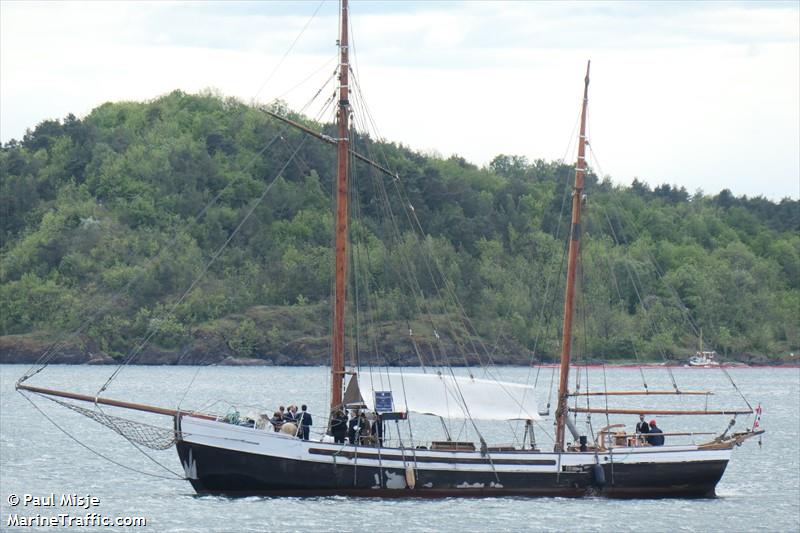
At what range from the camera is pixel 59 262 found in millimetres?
186875

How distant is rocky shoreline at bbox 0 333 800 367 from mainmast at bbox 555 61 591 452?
373 ft

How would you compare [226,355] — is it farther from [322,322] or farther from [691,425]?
[691,425]

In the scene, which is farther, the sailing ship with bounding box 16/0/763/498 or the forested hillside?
the forested hillside

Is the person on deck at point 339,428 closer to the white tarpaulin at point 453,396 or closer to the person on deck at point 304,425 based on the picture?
the person on deck at point 304,425

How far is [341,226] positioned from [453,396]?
21.1 ft

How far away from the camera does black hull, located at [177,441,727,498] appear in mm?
44969

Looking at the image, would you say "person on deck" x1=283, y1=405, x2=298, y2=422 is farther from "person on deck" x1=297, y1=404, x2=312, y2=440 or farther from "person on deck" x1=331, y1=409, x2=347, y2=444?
"person on deck" x1=331, y1=409, x2=347, y2=444

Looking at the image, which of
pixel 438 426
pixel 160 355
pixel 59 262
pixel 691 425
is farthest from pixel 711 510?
pixel 59 262

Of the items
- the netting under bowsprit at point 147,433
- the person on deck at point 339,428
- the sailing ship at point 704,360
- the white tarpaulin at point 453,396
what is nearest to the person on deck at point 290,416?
the person on deck at point 339,428

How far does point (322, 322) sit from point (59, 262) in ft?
114

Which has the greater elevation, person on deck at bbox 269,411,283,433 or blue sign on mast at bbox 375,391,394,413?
blue sign on mast at bbox 375,391,394,413

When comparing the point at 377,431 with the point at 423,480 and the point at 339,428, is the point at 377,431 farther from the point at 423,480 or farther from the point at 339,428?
the point at 423,480

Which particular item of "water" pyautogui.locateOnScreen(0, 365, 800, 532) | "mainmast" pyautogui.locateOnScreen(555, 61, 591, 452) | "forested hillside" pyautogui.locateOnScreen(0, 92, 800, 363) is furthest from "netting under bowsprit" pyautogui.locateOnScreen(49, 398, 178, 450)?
"forested hillside" pyautogui.locateOnScreen(0, 92, 800, 363)

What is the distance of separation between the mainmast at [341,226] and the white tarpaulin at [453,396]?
0.90m
